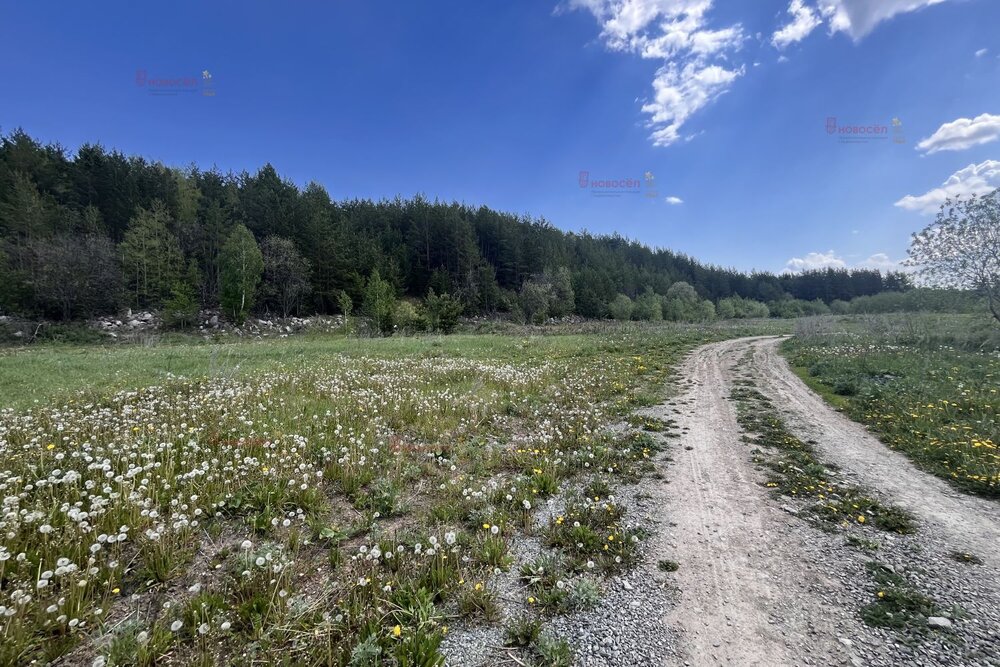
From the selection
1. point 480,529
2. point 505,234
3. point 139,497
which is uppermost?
point 505,234

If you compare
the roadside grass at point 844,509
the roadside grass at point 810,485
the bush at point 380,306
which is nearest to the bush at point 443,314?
the bush at point 380,306

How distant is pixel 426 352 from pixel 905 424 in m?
21.3

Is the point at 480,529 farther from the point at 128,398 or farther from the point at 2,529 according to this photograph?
the point at 128,398

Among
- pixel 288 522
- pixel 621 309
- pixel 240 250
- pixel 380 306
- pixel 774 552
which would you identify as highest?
pixel 240 250

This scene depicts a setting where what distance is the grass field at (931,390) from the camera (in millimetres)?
7543

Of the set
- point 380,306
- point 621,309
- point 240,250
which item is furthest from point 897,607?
point 621,309

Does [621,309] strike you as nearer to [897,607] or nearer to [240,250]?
[240,250]

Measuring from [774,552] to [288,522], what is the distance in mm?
6021

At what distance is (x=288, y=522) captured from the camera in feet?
14.2

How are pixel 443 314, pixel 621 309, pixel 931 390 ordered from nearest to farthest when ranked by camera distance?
pixel 931 390
pixel 443 314
pixel 621 309

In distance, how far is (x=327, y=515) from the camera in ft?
17.5

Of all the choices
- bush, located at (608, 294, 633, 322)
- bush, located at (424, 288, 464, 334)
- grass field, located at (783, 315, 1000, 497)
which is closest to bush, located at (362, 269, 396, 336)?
bush, located at (424, 288, 464, 334)

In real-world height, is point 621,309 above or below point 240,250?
below

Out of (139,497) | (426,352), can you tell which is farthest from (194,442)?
(426,352)
